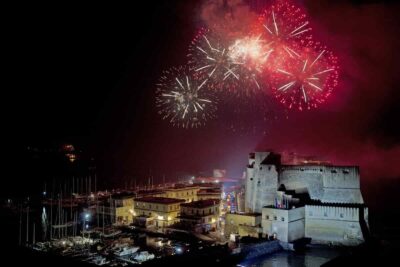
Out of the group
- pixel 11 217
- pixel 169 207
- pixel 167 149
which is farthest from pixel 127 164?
pixel 169 207

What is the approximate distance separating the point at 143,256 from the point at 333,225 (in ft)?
41.3

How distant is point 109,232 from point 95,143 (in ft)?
239

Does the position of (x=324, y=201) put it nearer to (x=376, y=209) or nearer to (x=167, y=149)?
(x=376, y=209)

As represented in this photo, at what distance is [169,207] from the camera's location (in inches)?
1307

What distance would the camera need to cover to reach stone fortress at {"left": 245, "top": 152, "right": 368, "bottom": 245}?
88.4 ft

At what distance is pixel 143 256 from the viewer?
24.8m

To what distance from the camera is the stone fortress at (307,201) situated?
26.9m

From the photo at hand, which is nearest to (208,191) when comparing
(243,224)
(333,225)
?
(243,224)

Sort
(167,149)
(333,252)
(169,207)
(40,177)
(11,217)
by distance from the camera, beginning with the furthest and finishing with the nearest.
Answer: (167,149) < (40,177) < (11,217) < (169,207) < (333,252)

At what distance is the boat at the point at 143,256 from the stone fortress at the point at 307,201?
763cm

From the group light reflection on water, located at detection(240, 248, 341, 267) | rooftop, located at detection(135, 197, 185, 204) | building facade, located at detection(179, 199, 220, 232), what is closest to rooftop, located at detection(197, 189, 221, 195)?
rooftop, located at detection(135, 197, 185, 204)

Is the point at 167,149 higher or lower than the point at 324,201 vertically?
higher

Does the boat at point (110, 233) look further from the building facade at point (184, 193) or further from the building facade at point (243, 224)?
the building facade at point (184, 193)

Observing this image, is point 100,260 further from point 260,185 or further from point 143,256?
point 260,185
